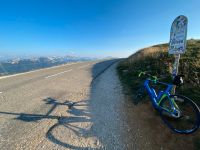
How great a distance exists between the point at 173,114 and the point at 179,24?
2.74 metres

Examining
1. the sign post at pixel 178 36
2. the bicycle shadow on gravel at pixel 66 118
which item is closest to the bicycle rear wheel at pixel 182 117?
the sign post at pixel 178 36

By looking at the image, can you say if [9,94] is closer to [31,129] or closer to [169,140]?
[31,129]

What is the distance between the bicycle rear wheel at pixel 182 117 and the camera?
10.2 ft

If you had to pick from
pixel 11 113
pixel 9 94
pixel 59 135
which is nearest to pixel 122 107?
pixel 59 135

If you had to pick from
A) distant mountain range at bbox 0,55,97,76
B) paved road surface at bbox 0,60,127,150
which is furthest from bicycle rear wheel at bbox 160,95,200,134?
distant mountain range at bbox 0,55,97,76

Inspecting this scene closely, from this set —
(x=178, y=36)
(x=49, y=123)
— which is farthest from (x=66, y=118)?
(x=178, y=36)

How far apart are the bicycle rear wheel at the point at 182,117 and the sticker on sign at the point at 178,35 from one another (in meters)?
1.55

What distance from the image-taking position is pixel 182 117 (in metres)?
3.36

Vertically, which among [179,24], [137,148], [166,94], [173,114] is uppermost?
[179,24]

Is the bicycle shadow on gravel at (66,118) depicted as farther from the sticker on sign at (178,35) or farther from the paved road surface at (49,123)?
the sticker on sign at (178,35)

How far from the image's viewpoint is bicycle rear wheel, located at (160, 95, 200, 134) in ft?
10.2

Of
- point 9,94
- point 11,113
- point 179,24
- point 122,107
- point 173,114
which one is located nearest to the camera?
point 173,114

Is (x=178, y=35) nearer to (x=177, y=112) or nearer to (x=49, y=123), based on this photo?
(x=177, y=112)

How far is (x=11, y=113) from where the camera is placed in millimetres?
4469
